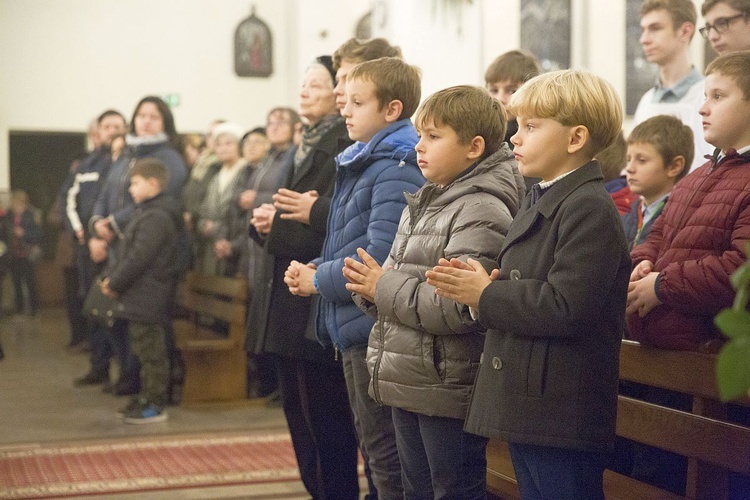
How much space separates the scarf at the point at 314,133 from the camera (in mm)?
3984

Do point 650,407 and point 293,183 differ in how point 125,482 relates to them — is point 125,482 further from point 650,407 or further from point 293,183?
point 650,407

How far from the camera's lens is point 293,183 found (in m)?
4.02

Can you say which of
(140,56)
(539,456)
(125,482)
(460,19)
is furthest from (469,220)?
(140,56)

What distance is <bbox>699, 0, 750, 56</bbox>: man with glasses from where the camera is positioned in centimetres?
355

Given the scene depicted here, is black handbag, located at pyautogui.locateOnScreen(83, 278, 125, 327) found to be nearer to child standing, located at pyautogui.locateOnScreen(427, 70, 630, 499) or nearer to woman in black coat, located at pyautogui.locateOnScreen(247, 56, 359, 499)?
woman in black coat, located at pyautogui.locateOnScreen(247, 56, 359, 499)

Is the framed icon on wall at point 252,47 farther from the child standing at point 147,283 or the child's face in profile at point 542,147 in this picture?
the child's face in profile at point 542,147

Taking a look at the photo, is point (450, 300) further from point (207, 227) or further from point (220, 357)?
point (207, 227)

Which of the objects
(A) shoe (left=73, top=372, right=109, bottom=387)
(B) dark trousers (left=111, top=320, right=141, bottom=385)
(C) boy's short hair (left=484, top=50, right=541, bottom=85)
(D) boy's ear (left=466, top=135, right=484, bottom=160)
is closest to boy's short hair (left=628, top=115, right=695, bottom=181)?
(C) boy's short hair (left=484, top=50, right=541, bottom=85)

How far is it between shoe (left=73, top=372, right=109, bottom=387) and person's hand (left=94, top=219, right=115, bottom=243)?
1268mm

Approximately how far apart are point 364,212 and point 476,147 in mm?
575

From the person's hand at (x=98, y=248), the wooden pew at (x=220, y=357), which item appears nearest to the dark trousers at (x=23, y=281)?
the person's hand at (x=98, y=248)

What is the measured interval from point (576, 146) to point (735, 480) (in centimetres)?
94

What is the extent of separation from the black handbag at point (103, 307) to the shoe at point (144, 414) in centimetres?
53

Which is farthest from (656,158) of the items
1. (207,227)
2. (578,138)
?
(207,227)
